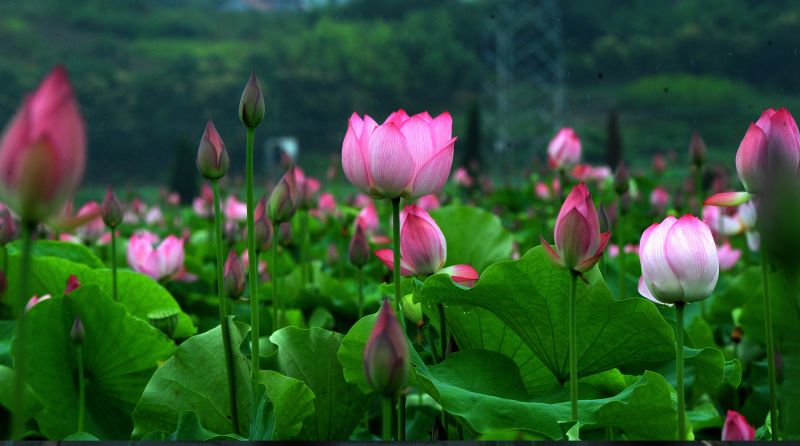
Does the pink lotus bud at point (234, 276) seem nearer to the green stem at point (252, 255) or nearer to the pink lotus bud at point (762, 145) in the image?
the green stem at point (252, 255)

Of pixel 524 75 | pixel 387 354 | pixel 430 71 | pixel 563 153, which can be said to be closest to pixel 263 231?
pixel 387 354

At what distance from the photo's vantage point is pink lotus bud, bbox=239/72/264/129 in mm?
408

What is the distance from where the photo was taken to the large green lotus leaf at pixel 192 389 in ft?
1.52

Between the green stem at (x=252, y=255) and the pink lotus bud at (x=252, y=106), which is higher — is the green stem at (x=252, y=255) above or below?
below

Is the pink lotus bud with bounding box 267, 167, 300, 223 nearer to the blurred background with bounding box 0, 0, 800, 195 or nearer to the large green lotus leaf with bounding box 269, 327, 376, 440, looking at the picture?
the large green lotus leaf with bounding box 269, 327, 376, 440

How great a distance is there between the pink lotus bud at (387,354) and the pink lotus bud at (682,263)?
6.8 inches

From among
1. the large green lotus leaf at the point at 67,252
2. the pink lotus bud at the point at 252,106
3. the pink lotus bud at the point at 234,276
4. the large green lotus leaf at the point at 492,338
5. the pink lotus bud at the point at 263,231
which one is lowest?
the large green lotus leaf at the point at 492,338

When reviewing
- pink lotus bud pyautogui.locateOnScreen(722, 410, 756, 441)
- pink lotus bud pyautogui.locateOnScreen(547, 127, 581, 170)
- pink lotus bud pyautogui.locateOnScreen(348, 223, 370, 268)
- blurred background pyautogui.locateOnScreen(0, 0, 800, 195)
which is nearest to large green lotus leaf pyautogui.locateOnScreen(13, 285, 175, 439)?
pink lotus bud pyautogui.locateOnScreen(348, 223, 370, 268)

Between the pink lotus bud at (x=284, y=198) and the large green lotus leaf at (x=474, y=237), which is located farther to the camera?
the large green lotus leaf at (x=474, y=237)

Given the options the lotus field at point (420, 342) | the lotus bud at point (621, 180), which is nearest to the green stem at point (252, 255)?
the lotus field at point (420, 342)

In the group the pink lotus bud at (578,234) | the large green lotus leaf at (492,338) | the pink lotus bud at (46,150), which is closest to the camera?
the pink lotus bud at (46,150)

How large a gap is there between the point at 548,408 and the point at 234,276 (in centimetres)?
23

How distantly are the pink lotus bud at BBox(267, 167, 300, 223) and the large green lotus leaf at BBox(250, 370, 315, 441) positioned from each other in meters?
0.14

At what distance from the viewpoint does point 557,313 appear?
464 millimetres
